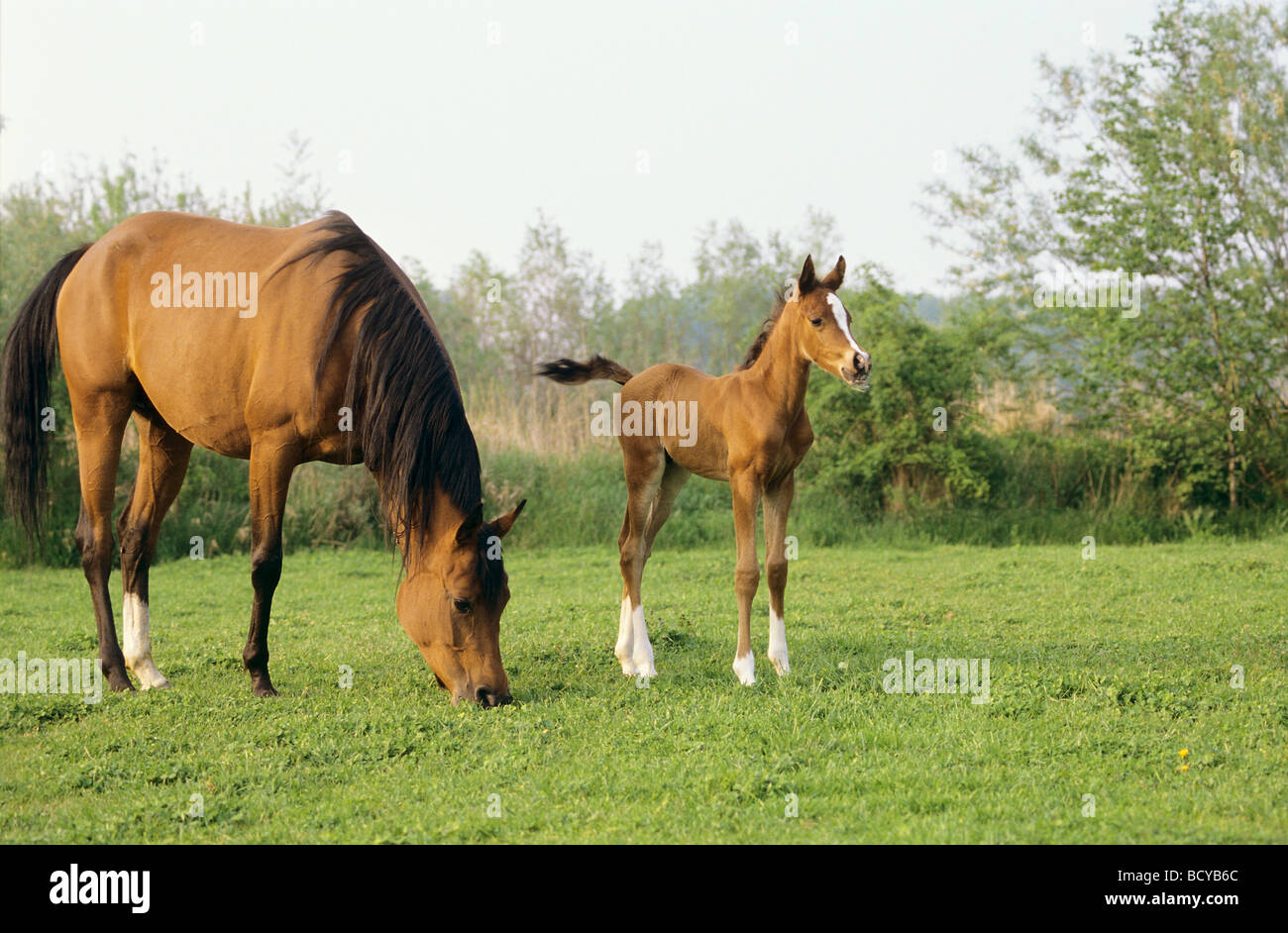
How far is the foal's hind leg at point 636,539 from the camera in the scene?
6762mm

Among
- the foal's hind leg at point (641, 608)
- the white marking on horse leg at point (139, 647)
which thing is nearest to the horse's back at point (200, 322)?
the white marking on horse leg at point (139, 647)

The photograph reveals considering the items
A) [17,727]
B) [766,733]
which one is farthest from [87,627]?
[766,733]

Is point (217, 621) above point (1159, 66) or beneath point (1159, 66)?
beneath

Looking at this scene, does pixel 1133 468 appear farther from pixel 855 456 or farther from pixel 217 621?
pixel 217 621

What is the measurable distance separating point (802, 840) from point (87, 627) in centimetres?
722

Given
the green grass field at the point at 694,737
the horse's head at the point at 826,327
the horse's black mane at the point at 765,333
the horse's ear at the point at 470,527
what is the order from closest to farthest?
the green grass field at the point at 694,737 < the horse's ear at the point at 470,527 < the horse's head at the point at 826,327 < the horse's black mane at the point at 765,333

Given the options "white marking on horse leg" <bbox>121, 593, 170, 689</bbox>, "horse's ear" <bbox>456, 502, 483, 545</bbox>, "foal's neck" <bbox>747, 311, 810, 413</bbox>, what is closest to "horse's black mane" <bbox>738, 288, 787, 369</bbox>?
"foal's neck" <bbox>747, 311, 810, 413</bbox>

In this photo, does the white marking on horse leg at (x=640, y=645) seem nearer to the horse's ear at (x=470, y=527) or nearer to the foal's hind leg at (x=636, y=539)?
the foal's hind leg at (x=636, y=539)

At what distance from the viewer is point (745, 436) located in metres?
6.50

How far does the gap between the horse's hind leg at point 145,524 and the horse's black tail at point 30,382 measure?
1.96ft

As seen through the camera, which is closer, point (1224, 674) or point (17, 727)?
point (17, 727)
